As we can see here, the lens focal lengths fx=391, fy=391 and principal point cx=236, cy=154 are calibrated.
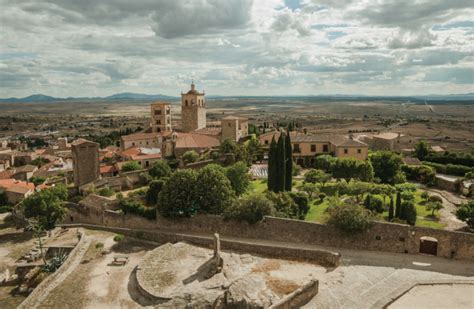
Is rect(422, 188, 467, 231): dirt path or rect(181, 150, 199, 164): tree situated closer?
rect(422, 188, 467, 231): dirt path

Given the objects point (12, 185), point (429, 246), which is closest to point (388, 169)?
point (429, 246)

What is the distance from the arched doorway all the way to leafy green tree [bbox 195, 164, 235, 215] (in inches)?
565

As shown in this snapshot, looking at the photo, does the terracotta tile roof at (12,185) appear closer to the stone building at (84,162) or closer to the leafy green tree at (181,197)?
the stone building at (84,162)

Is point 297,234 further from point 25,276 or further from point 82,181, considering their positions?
point 82,181

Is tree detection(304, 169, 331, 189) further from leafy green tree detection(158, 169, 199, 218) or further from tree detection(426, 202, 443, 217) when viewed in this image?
leafy green tree detection(158, 169, 199, 218)

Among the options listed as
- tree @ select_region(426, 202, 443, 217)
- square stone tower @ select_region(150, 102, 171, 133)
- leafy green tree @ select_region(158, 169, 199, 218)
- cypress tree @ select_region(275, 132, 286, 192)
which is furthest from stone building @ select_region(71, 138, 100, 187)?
tree @ select_region(426, 202, 443, 217)

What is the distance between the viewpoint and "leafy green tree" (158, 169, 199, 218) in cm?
3253

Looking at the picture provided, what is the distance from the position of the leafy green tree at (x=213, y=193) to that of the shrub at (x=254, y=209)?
2.02 metres

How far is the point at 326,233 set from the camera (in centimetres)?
2728

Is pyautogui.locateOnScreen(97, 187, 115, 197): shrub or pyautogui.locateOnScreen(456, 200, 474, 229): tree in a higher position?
pyautogui.locateOnScreen(456, 200, 474, 229): tree

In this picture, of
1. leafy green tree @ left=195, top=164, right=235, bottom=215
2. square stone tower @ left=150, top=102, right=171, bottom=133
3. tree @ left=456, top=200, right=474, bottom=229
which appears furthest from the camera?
square stone tower @ left=150, top=102, right=171, bottom=133

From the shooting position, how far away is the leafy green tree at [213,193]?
1267 inches

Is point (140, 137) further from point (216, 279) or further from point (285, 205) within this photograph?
point (216, 279)

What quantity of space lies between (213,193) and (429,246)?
53.3 ft
